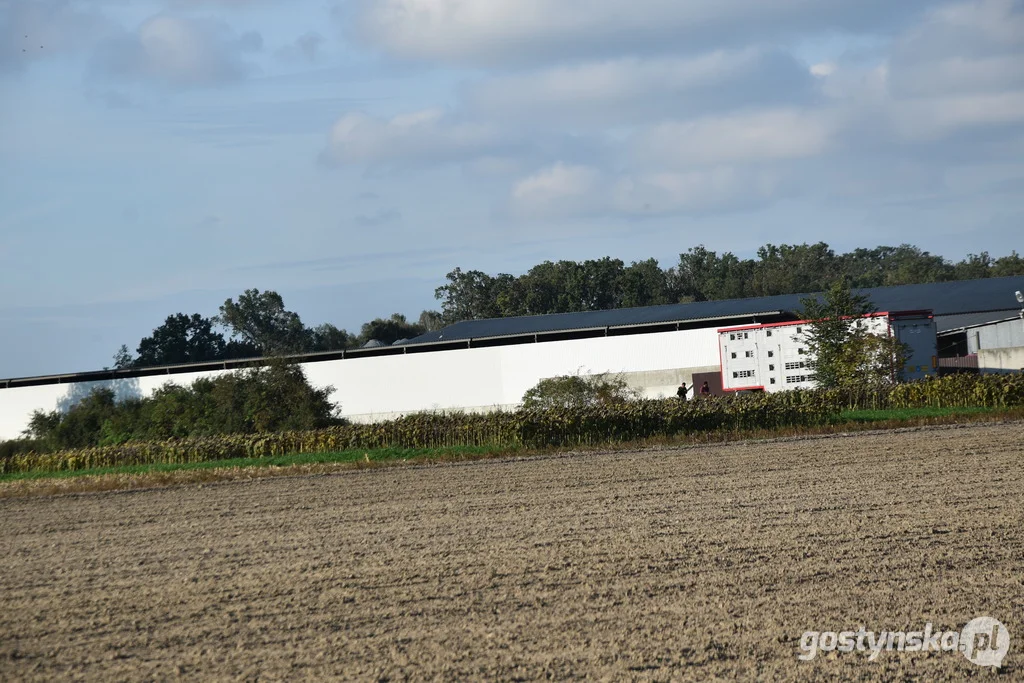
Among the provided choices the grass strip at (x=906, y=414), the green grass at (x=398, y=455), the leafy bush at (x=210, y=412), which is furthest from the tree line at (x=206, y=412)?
the grass strip at (x=906, y=414)

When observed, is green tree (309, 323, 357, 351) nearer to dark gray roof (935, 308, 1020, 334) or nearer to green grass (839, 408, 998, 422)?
dark gray roof (935, 308, 1020, 334)

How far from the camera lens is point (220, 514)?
18609 mm

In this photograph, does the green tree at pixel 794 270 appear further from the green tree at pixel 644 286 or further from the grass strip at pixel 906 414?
the grass strip at pixel 906 414

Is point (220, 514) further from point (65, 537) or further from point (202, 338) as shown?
point (202, 338)

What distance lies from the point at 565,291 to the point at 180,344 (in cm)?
4154

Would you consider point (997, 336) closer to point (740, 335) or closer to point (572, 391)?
point (740, 335)

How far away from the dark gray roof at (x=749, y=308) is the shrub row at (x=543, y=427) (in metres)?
29.8

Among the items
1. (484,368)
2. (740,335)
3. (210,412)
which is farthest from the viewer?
(484,368)

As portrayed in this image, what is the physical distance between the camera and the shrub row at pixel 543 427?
29.3 m

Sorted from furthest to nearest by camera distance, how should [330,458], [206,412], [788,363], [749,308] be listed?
[749,308]
[206,412]
[788,363]
[330,458]

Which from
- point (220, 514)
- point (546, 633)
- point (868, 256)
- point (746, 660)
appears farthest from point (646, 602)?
point (868, 256)

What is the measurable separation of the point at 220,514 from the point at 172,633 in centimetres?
894

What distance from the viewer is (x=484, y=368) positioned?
53844 millimetres

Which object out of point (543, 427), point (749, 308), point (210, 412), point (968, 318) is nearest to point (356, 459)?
point (543, 427)
